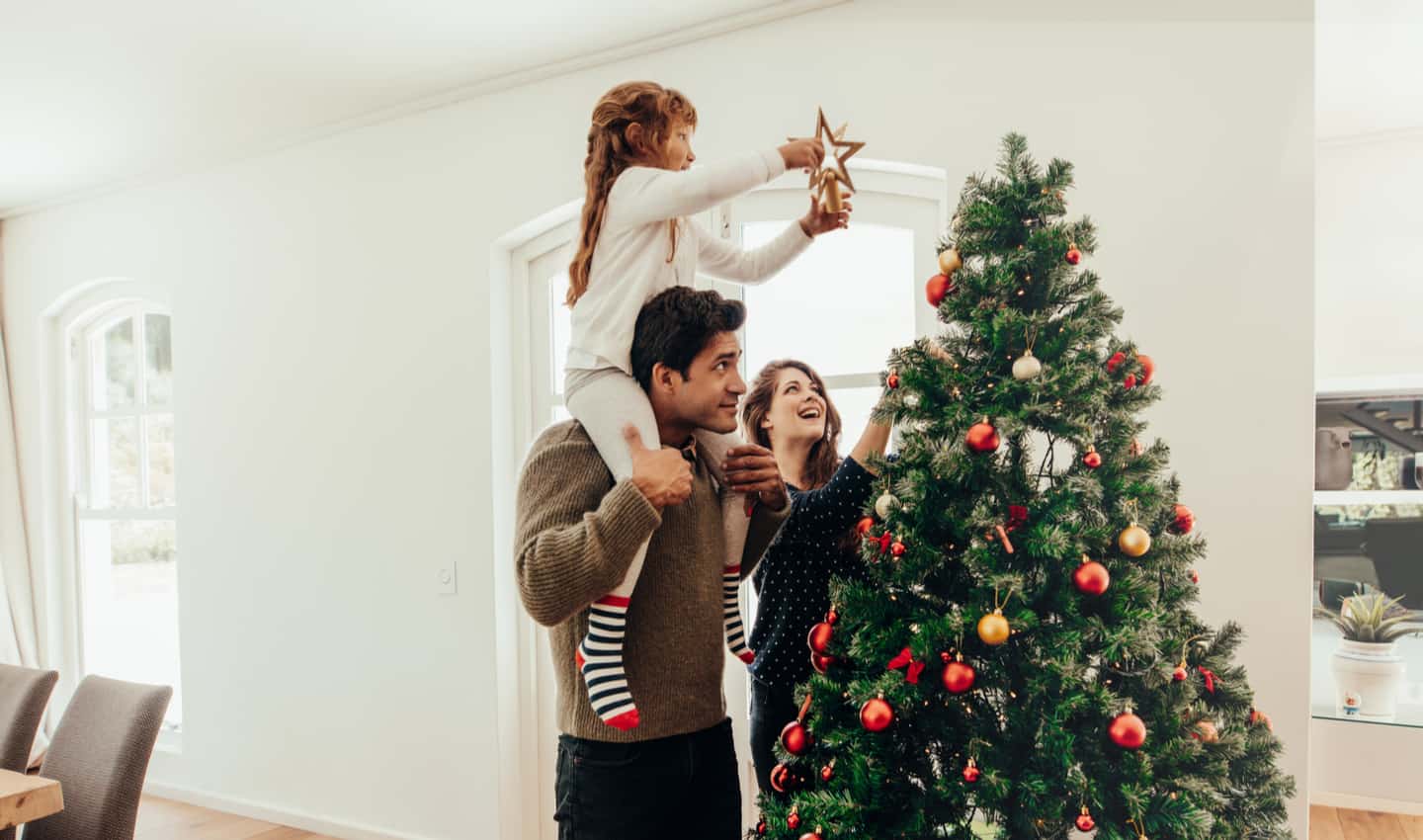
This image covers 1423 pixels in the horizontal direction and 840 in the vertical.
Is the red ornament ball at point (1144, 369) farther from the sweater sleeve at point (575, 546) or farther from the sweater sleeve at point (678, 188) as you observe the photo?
the sweater sleeve at point (575, 546)

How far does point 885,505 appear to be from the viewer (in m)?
1.25

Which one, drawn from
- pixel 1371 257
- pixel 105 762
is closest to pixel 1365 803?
pixel 1371 257

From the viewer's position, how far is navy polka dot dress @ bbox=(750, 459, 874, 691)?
156cm

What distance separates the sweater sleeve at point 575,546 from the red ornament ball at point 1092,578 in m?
0.51

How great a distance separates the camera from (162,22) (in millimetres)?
2529

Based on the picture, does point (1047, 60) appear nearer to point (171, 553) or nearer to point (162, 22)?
point (162, 22)

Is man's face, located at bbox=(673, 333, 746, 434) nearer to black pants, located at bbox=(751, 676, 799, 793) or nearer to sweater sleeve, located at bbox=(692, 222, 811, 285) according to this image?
sweater sleeve, located at bbox=(692, 222, 811, 285)

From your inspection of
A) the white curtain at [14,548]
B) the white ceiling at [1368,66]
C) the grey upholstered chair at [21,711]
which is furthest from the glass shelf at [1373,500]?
the white curtain at [14,548]

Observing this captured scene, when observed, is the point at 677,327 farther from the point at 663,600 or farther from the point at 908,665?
the point at 908,665

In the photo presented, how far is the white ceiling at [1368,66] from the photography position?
2400mm

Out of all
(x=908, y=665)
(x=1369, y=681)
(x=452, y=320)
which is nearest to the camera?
(x=908, y=665)

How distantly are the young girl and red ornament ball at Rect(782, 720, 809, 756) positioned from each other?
156mm

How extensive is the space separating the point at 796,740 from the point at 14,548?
14.9 ft

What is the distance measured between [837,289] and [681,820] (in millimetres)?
1725
